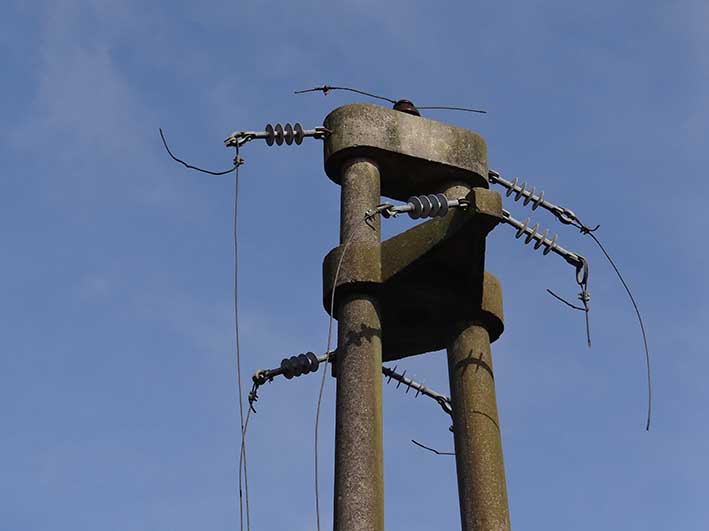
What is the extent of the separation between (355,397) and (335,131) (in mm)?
2383

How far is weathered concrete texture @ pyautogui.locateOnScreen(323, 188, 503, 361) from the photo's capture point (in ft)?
29.5

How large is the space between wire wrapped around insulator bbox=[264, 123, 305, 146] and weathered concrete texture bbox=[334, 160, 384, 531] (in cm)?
75

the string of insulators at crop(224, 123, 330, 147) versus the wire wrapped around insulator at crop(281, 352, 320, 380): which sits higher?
the string of insulators at crop(224, 123, 330, 147)

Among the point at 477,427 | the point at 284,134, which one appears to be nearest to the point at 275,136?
the point at 284,134

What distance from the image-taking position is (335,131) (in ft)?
33.9

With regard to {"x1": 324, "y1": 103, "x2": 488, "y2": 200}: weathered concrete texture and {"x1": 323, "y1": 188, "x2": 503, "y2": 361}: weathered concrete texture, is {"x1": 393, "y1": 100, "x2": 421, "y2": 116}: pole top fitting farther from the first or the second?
{"x1": 323, "y1": 188, "x2": 503, "y2": 361}: weathered concrete texture

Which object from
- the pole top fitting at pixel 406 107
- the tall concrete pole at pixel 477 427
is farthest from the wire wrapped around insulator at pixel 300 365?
the pole top fitting at pixel 406 107

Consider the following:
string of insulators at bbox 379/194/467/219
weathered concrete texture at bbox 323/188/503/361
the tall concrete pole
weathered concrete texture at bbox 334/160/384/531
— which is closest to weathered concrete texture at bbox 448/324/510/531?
the tall concrete pole

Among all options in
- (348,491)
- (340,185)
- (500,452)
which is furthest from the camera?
(340,185)

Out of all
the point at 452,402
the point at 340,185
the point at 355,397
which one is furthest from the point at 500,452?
the point at 340,185

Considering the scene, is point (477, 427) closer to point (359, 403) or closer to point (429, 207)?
point (359, 403)

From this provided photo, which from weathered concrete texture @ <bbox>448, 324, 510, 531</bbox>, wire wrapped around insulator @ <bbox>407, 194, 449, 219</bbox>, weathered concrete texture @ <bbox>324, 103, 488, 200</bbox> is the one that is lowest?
weathered concrete texture @ <bbox>448, 324, 510, 531</bbox>

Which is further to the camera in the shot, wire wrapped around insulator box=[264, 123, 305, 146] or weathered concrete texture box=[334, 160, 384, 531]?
wire wrapped around insulator box=[264, 123, 305, 146]

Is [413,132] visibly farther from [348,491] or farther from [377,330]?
[348,491]
